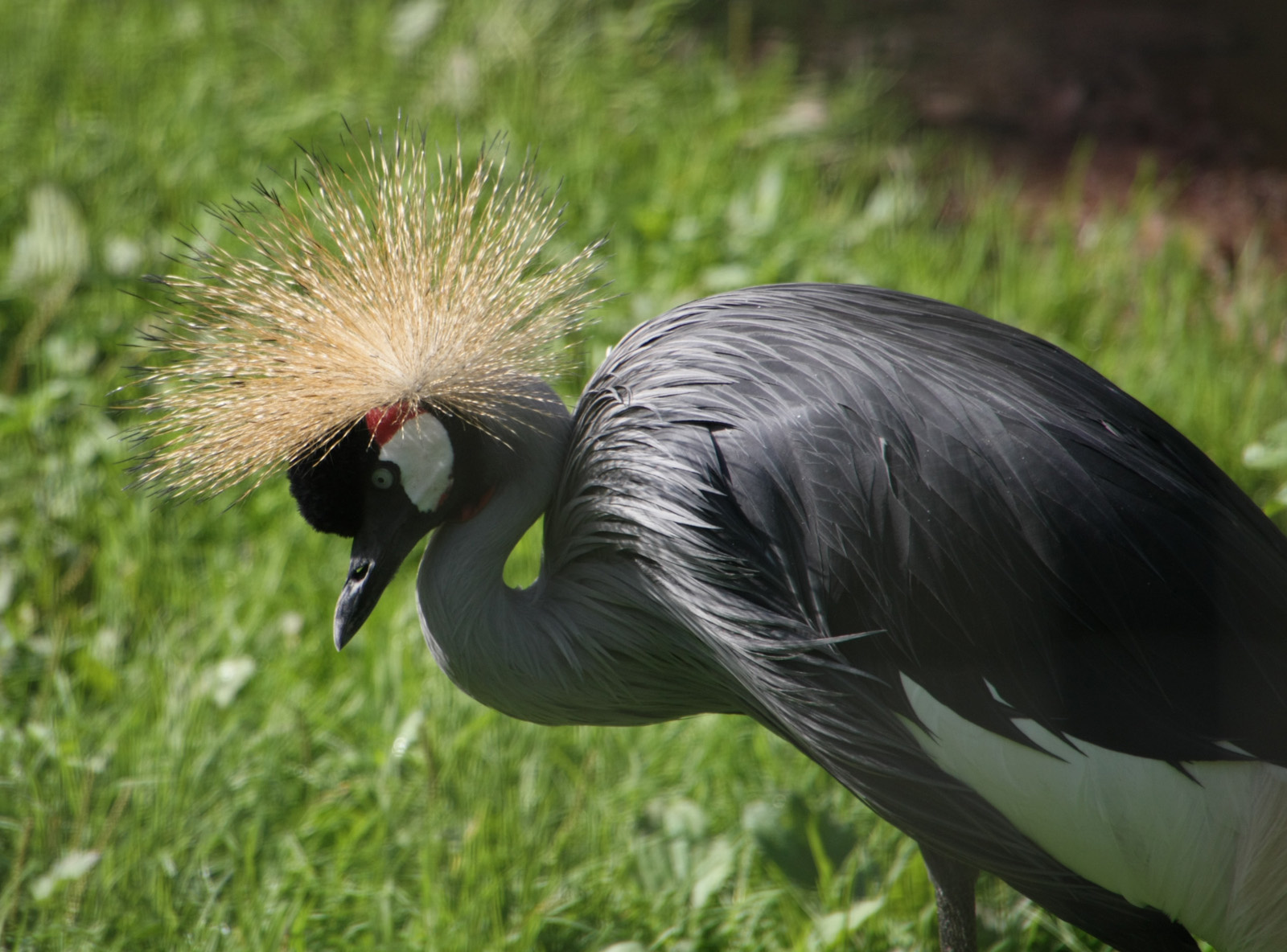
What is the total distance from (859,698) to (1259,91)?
2.51 metres

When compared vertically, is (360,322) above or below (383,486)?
above

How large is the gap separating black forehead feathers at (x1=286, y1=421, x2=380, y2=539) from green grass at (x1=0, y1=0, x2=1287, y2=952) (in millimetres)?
366

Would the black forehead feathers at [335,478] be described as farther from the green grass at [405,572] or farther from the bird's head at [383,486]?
the green grass at [405,572]

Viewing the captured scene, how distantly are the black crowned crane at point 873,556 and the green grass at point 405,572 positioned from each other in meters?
0.33

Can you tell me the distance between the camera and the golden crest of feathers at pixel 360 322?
52.8 inches

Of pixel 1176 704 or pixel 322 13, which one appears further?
pixel 322 13

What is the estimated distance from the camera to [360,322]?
139 centimetres

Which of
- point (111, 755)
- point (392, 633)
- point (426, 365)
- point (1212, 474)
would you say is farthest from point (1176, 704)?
point (111, 755)

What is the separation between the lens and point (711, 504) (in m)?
1.27

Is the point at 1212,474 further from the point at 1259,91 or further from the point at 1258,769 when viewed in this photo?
the point at 1259,91

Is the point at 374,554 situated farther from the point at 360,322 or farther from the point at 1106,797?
the point at 1106,797

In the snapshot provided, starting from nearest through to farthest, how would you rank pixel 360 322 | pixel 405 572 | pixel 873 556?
pixel 873 556 → pixel 360 322 → pixel 405 572

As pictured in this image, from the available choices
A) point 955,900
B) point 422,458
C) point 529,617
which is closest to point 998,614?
point 955,900

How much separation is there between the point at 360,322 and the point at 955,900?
93 cm
